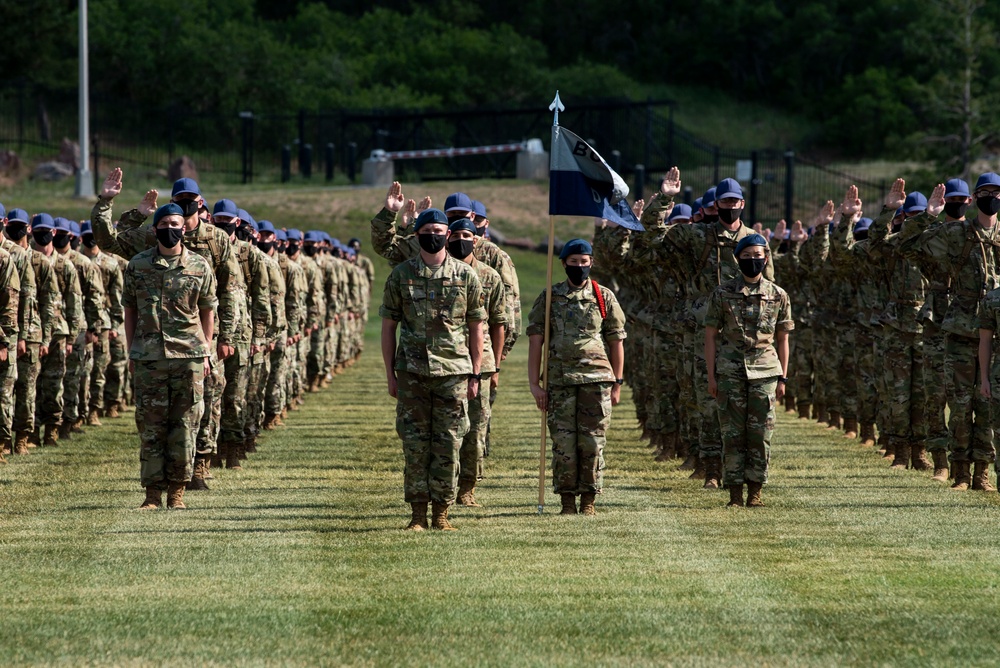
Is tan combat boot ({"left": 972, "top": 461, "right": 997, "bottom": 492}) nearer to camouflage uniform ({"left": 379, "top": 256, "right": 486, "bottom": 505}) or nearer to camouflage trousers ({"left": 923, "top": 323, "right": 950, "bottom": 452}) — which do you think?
camouflage trousers ({"left": 923, "top": 323, "right": 950, "bottom": 452})

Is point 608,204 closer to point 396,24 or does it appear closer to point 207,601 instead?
point 207,601

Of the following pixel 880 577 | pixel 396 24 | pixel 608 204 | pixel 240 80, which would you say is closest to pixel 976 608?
pixel 880 577

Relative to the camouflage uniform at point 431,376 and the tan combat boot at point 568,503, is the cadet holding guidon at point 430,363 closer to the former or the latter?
the camouflage uniform at point 431,376

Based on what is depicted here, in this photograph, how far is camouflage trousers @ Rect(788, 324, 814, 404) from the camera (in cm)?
2070

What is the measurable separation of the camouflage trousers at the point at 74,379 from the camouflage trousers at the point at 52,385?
1.08 feet

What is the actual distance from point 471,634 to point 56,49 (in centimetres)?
5669

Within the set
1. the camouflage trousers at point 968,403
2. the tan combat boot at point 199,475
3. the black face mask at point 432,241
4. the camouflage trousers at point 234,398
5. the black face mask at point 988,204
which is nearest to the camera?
the black face mask at point 432,241

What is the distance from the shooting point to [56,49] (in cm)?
6156

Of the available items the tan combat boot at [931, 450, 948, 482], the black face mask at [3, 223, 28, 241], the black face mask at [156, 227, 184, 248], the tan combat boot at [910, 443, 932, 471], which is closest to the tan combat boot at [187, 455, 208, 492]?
the black face mask at [156, 227, 184, 248]

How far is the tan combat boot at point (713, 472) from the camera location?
13.9 meters

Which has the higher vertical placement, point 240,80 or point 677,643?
point 240,80

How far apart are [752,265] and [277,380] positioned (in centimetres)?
714

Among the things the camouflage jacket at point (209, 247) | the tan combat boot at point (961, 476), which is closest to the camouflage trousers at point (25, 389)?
the camouflage jacket at point (209, 247)

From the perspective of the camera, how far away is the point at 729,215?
45.6ft
